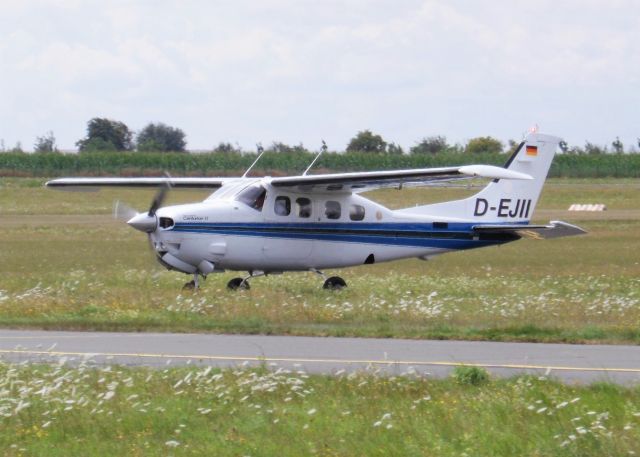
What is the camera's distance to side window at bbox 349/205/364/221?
21.9m

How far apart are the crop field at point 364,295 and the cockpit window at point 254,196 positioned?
4.91ft

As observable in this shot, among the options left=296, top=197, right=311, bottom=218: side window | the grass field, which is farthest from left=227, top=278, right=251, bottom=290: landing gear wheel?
the grass field

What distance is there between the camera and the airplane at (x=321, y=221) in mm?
19859

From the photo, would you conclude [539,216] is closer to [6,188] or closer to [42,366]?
[6,188]

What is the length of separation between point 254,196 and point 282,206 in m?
0.58

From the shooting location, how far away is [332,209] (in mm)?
21688

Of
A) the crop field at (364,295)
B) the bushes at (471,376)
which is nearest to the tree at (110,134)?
the crop field at (364,295)

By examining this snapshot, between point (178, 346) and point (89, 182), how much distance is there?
36.8 feet

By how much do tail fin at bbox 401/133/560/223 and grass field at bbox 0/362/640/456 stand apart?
12815mm

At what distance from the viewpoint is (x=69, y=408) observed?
9164 mm

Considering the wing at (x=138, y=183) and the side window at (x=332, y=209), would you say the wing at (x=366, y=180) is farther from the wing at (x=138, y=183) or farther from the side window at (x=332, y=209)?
the wing at (x=138, y=183)

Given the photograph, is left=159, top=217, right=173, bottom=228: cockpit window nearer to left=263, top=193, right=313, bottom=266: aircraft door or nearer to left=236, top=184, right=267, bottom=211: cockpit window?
left=236, top=184, right=267, bottom=211: cockpit window

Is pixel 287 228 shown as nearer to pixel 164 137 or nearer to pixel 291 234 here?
pixel 291 234

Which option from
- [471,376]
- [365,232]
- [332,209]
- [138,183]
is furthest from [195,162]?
[471,376]
